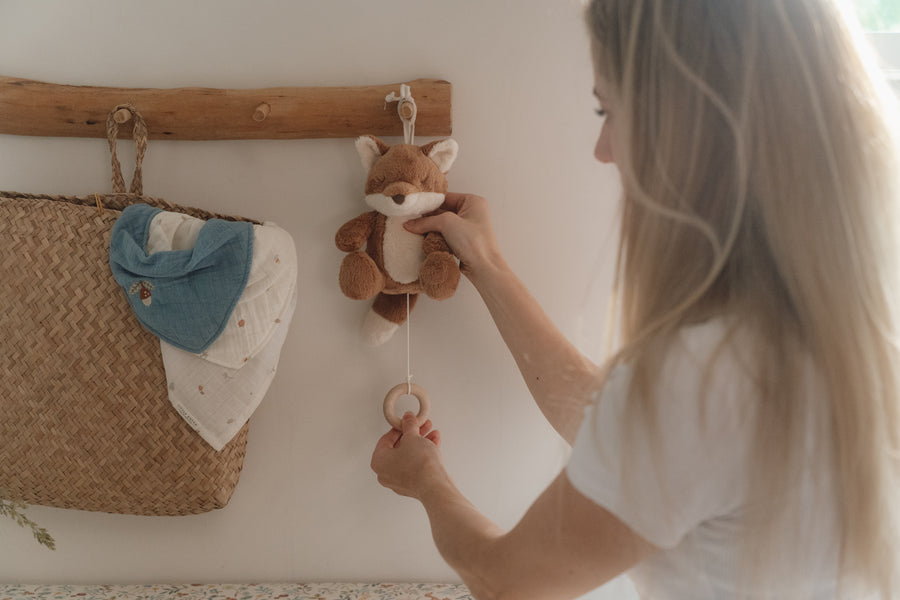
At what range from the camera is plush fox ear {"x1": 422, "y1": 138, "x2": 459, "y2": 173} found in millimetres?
948

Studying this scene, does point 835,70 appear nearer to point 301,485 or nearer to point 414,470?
point 414,470

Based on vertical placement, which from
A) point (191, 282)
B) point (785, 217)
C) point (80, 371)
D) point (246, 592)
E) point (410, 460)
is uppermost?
point (785, 217)

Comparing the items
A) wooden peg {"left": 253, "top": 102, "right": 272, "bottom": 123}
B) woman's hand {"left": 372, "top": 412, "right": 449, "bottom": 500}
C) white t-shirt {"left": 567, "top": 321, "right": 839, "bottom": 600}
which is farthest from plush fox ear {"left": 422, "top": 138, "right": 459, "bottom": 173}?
white t-shirt {"left": 567, "top": 321, "right": 839, "bottom": 600}

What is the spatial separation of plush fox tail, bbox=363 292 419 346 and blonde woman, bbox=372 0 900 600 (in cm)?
48

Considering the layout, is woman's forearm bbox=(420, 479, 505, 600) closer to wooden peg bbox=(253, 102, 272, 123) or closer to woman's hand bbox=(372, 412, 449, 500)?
woman's hand bbox=(372, 412, 449, 500)

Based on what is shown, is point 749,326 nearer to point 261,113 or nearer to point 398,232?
point 398,232

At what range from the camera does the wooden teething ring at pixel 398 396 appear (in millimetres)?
1012

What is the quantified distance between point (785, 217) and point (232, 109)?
0.77m

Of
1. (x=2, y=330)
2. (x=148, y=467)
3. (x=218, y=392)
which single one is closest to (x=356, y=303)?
(x=218, y=392)

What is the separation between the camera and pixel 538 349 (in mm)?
952

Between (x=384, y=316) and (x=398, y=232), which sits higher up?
(x=398, y=232)

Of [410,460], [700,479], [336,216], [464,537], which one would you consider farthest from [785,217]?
[336,216]

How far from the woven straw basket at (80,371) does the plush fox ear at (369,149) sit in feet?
0.68

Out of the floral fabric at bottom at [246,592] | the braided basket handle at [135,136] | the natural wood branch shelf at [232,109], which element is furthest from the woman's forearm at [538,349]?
the braided basket handle at [135,136]
